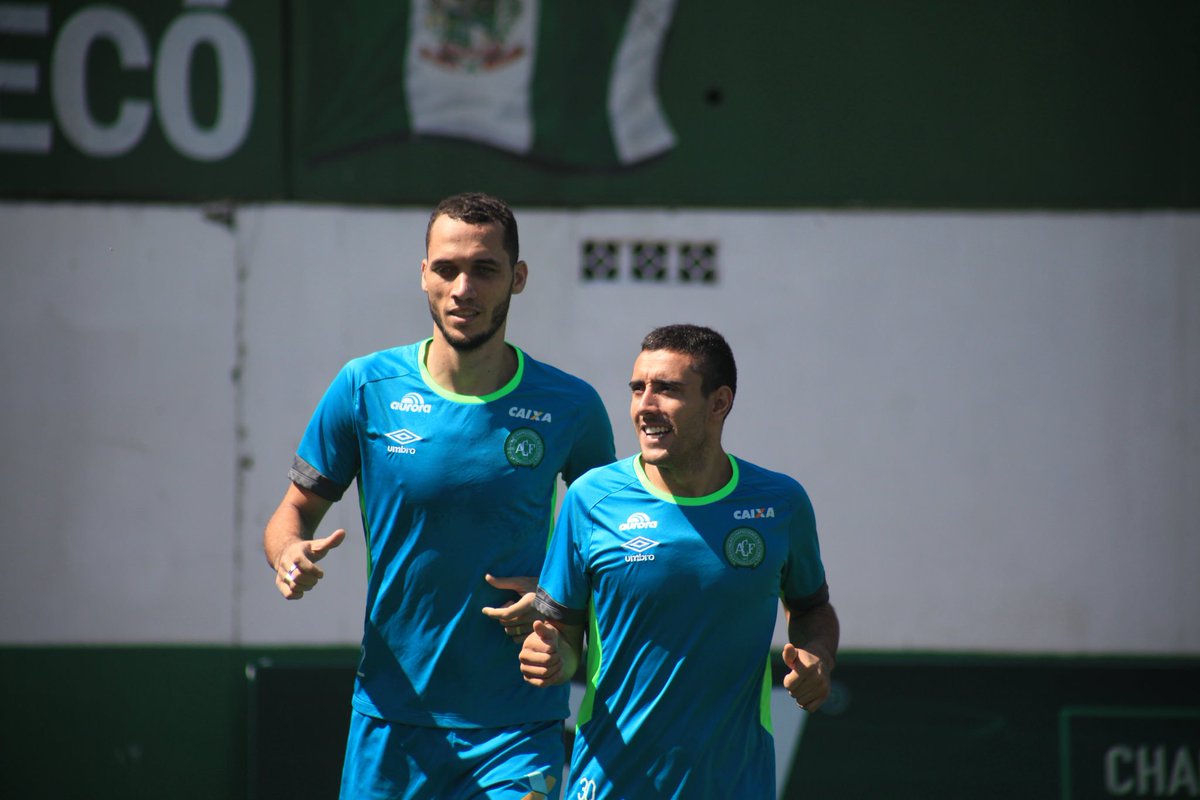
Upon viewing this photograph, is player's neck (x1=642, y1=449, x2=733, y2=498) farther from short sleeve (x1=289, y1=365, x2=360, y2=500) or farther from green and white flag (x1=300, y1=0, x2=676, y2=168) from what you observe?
green and white flag (x1=300, y1=0, x2=676, y2=168)

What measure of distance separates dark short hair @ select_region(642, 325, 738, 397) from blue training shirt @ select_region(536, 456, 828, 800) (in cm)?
27

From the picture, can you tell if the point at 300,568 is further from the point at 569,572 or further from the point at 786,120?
the point at 786,120

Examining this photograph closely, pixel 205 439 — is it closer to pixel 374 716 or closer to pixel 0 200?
pixel 0 200

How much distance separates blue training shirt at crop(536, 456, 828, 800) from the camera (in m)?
3.46

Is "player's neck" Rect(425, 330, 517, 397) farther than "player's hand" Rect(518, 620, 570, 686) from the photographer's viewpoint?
Yes

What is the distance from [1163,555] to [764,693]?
3.91 meters

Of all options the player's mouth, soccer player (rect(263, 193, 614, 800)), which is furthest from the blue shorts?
the player's mouth

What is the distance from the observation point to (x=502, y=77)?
22.1ft

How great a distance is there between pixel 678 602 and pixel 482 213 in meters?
1.25

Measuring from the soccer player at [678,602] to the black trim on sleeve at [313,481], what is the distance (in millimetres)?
758

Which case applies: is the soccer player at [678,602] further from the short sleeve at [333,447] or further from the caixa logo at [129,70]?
the caixa logo at [129,70]

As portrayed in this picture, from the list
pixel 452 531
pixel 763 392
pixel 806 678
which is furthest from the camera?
pixel 763 392

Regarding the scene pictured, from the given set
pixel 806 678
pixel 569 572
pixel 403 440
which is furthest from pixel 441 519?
pixel 806 678

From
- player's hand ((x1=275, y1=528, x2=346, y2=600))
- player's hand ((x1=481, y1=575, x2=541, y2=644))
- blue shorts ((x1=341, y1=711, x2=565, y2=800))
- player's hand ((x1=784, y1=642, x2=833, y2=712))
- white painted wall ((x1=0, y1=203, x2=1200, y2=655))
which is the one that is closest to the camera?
player's hand ((x1=784, y1=642, x2=833, y2=712))
